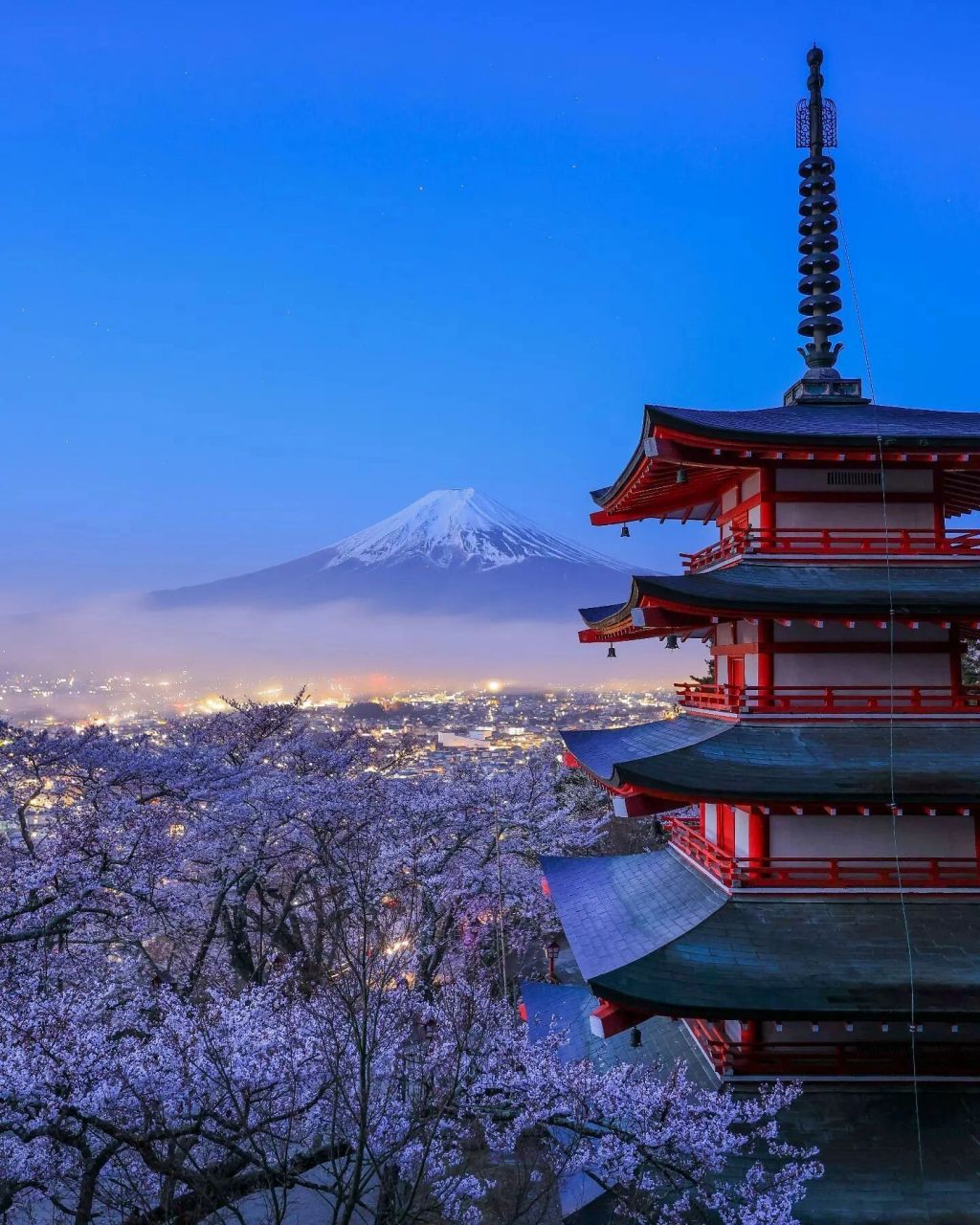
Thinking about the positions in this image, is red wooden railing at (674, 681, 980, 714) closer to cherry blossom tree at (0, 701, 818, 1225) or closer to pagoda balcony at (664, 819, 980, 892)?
pagoda balcony at (664, 819, 980, 892)

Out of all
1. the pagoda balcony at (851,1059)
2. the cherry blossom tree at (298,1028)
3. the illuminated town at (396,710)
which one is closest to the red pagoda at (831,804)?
the pagoda balcony at (851,1059)

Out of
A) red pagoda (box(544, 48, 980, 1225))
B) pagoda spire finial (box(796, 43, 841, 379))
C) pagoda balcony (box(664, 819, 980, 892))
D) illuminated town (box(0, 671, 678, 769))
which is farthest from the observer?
illuminated town (box(0, 671, 678, 769))

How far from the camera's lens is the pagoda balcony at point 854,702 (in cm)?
946

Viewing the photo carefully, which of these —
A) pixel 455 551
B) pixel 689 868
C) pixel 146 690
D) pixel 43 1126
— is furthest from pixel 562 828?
pixel 146 690

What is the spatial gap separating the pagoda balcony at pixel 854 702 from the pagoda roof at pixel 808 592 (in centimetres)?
112

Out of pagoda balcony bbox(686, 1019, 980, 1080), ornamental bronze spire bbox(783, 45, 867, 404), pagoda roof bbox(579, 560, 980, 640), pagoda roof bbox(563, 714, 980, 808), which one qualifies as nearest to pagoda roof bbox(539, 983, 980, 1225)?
pagoda balcony bbox(686, 1019, 980, 1080)

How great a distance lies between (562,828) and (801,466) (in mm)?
18361

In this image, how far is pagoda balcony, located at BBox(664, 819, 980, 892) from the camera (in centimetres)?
899

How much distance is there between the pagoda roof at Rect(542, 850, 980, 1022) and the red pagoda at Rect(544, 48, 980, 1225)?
3cm

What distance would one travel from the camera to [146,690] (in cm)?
11438

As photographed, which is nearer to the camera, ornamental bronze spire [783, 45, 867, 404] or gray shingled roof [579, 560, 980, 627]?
gray shingled roof [579, 560, 980, 627]

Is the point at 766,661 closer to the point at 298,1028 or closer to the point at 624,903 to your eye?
the point at 624,903

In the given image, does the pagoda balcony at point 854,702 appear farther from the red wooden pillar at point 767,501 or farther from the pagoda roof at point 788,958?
the pagoda roof at point 788,958

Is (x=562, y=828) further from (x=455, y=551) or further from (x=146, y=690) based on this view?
(x=146, y=690)
